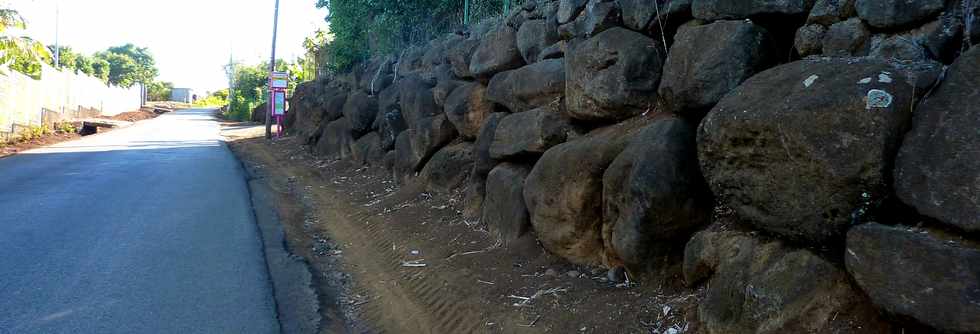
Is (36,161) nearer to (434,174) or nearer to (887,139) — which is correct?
(434,174)

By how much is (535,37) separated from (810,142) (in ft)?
18.7

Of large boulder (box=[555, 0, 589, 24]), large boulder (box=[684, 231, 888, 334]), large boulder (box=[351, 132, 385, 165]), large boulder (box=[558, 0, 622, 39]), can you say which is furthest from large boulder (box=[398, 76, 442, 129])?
large boulder (box=[684, 231, 888, 334])

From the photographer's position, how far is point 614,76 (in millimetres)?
6922

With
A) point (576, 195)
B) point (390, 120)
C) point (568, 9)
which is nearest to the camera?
point (576, 195)

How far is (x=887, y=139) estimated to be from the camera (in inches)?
150

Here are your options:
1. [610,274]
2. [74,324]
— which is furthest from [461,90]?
[74,324]

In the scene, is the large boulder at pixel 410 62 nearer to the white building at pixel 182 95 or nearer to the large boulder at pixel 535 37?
the large boulder at pixel 535 37

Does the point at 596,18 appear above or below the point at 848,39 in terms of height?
above

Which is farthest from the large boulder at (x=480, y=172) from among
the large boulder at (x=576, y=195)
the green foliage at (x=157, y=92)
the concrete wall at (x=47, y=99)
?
the green foliage at (x=157, y=92)

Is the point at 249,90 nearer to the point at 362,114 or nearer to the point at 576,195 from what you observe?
the point at 362,114

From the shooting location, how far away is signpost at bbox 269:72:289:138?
88.1 feet

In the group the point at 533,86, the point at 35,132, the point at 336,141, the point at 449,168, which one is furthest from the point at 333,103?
the point at 533,86

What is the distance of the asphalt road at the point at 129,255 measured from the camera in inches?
221

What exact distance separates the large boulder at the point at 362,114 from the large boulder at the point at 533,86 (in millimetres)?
6760
